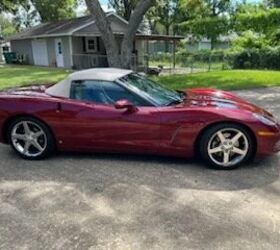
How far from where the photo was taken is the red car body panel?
15.4ft

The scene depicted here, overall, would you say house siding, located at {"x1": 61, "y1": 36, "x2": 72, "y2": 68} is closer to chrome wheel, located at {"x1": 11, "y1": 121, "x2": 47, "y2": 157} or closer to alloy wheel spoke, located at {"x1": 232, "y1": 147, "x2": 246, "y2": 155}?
chrome wheel, located at {"x1": 11, "y1": 121, "x2": 47, "y2": 157}

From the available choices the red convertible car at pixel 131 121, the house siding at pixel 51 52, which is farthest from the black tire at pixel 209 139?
the house siding at pixel 51 52

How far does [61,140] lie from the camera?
5.25 metres

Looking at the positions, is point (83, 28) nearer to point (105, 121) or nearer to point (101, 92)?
point (101, 92)

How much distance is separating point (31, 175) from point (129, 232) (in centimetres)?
192

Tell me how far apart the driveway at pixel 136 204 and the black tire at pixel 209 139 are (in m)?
0.10

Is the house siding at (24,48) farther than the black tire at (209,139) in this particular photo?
Yes

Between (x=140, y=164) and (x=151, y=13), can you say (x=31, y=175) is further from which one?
(x=151, y=13)

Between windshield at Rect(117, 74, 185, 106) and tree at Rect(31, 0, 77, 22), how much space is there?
42804mm

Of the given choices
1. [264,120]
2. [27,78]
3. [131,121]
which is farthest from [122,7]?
[264,120]

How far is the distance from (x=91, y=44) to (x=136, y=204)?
26.2 metres

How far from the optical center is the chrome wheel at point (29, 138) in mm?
5320

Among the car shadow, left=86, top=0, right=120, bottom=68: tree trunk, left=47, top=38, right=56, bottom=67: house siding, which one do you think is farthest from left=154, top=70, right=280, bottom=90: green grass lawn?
left=47, top=38, right=56, bottom=67: house siding

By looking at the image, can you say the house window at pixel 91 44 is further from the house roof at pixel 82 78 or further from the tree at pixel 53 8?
the house roof at pixel 82 78
